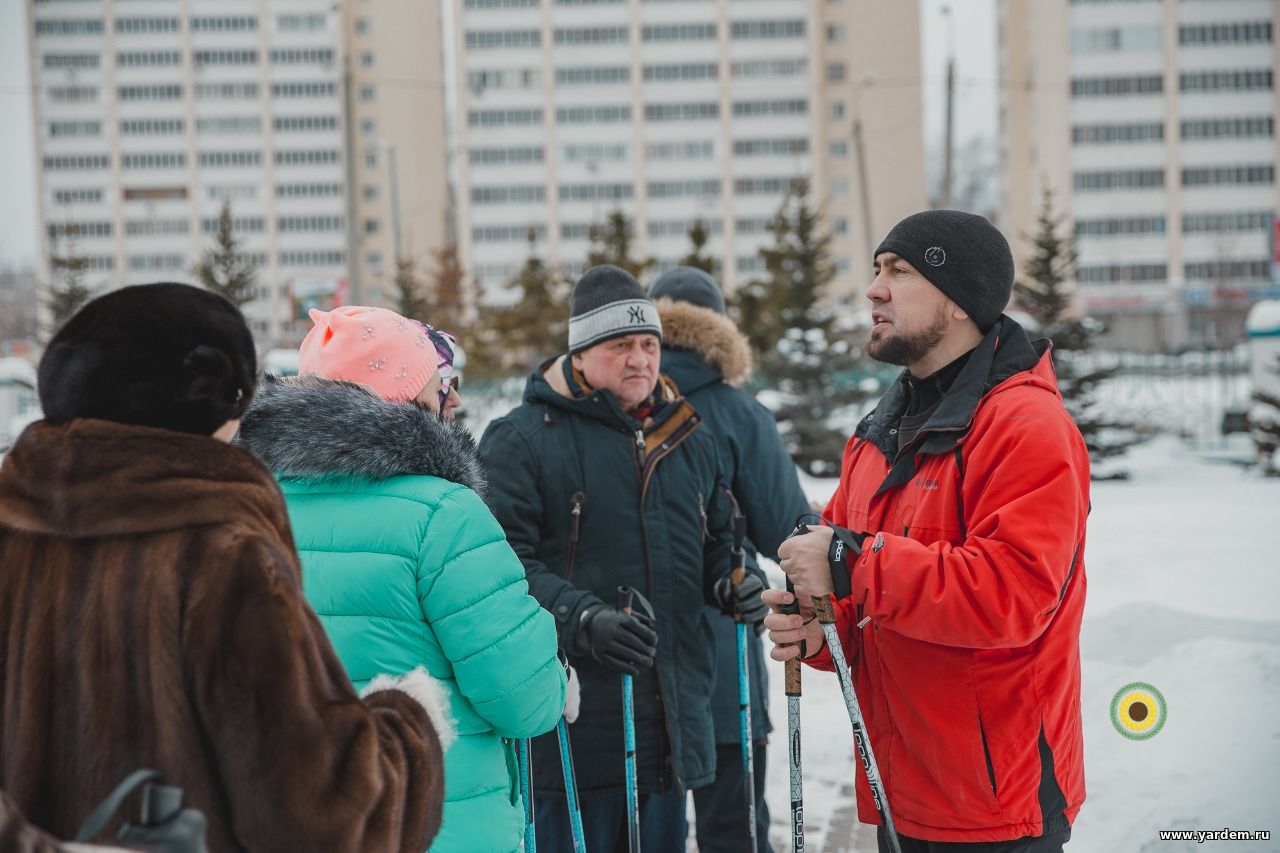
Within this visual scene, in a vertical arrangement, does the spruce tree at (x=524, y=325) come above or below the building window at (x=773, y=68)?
below

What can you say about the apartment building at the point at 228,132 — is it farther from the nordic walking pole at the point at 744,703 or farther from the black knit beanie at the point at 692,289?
the nordic walking pole at the point at 744,703

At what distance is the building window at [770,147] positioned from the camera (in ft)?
283

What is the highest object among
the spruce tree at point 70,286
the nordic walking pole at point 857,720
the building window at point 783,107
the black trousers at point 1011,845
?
the building window at point 783,107

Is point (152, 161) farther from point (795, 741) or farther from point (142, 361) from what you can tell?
point (142, 361)

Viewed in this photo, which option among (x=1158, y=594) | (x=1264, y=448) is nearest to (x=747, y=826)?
(x=1158, y=594)

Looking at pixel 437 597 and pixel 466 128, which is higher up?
pixel 466 128

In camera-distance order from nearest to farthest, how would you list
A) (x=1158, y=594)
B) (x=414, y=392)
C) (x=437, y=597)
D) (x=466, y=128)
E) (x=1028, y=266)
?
(x=437, y=597), (x=414, y=392), (x=1158, y=594), (x=1028, y=266), (x=466, y=128)

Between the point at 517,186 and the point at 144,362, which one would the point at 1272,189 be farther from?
the point at 144,362

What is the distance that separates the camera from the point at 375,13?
95.6 metres

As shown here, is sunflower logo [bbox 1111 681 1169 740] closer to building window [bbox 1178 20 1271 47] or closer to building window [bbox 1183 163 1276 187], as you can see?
building window [bbox 1183 163 1276 187]

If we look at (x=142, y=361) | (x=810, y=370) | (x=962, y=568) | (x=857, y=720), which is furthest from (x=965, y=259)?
(x=810, y=370)

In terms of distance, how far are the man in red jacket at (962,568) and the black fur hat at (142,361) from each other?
1.43 metres

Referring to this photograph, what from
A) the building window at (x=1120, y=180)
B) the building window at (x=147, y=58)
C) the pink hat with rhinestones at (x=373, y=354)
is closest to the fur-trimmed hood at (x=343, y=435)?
the pink hat with rhinestones at (x=373, y=354)

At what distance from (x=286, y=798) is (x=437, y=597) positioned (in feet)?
2.25
